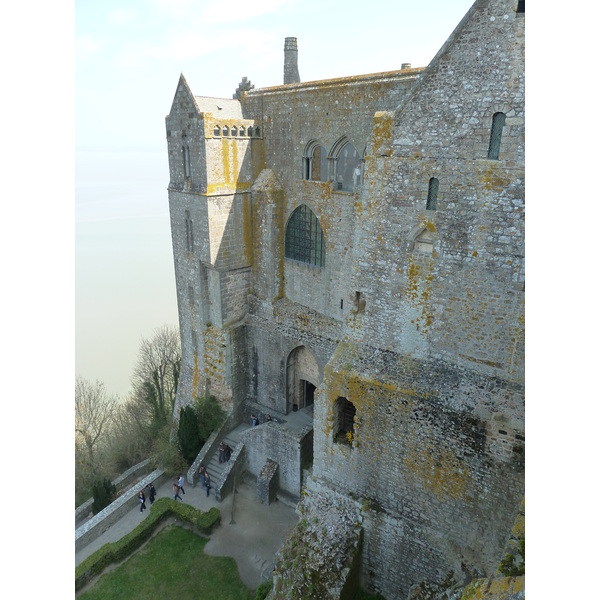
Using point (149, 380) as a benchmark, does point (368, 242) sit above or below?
above

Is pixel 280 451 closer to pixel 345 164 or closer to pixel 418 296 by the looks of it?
pixel 418 296

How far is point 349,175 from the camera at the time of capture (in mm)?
12977

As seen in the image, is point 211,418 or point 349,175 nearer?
point 349,175

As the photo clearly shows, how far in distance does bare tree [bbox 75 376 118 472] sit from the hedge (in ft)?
23.2

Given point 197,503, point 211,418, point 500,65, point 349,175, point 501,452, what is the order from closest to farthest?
point 500,65 < point 501,452 < point 349,175 < point 197,503 < point 211,418

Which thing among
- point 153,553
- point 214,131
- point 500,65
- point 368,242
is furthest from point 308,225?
point 153,553

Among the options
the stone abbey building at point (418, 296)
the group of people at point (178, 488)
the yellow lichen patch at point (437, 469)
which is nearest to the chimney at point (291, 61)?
the stone abbey building at point (418, 296)

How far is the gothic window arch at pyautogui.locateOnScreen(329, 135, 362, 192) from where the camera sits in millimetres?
12672

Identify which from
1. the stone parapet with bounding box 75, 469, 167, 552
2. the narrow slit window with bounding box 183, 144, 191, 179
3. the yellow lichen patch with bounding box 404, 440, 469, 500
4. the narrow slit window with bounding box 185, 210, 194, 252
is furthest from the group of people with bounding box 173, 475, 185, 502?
the narrow slit window with bounding box 183, 144, 191, 179

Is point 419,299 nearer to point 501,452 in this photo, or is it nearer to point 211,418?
point 501,452

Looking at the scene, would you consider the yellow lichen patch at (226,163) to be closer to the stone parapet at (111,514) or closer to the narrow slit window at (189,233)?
the narrow slit window at (189,233)

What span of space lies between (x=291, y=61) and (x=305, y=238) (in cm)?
724

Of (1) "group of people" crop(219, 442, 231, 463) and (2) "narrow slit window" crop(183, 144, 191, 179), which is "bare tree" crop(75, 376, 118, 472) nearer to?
(1) "group of people" crop(219, 442, 231, 463)

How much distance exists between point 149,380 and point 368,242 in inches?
684
